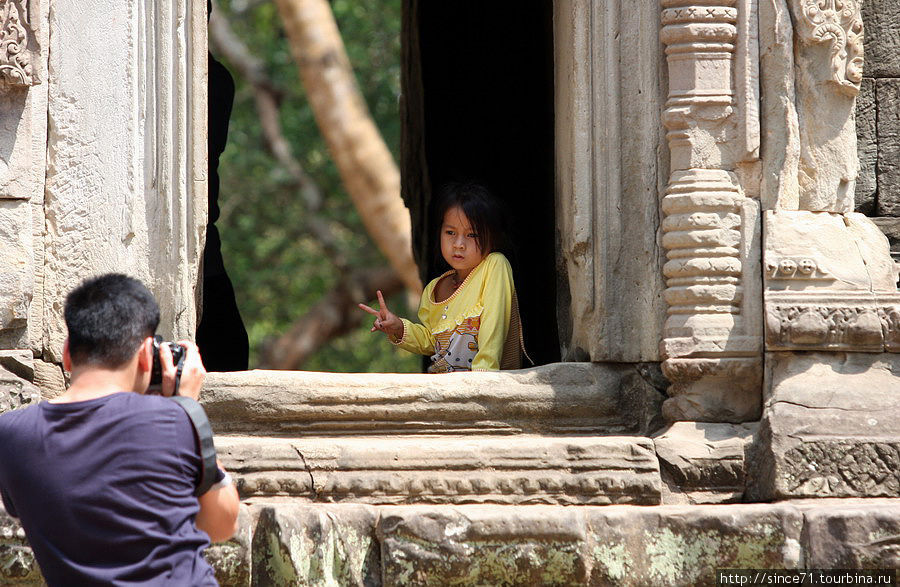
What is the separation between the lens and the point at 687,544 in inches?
138

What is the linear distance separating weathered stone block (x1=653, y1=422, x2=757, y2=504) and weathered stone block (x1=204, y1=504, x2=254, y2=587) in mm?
1349

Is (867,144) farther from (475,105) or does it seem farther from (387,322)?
(475,105)

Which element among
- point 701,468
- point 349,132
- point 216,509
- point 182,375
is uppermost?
point 349,132

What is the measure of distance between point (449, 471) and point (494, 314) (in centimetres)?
104

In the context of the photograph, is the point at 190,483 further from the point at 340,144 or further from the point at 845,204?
the point at 340,144

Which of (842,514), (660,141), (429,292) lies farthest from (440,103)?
(842,514)

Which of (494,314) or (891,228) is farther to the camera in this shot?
(494,314)

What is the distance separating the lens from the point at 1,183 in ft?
13.0

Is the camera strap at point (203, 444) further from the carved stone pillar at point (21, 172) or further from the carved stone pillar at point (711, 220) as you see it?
the carved stone pillar at point (711, 220)

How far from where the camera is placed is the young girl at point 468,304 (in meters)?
4.80

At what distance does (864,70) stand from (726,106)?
0.85m

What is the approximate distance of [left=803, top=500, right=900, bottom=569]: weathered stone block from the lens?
3.42m

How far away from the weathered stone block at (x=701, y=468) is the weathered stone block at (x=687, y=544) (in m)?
0.36

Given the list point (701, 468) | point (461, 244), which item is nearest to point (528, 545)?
point (701, 468)
